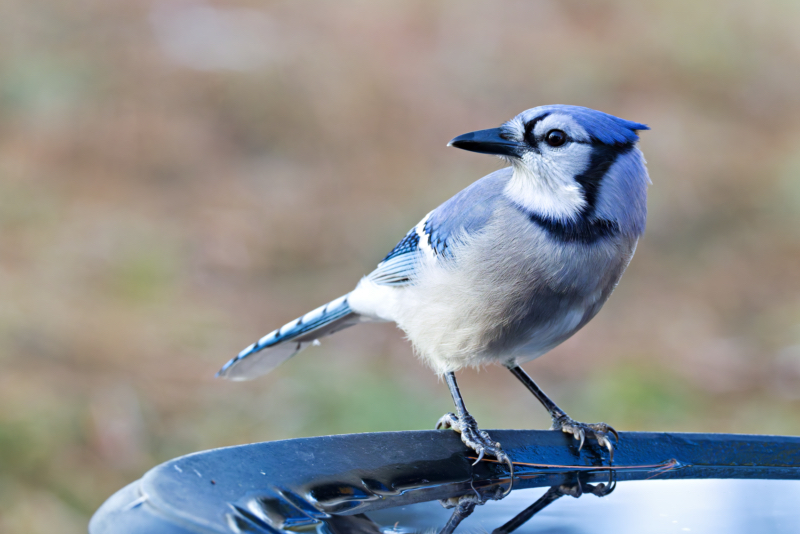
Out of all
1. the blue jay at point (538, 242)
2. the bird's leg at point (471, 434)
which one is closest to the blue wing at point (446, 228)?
the blue jay at point (538, 242)

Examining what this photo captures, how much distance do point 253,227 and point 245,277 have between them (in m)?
0.46

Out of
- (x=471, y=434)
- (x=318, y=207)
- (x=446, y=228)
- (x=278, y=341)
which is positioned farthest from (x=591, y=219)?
(x=318, y=207)

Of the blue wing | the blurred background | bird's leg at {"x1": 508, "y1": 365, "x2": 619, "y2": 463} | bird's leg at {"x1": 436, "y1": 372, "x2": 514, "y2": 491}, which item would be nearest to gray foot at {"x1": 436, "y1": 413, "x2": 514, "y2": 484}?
bird's leg at {"x1": 436, "y1": 372, "x2": 514, "y2": 491}

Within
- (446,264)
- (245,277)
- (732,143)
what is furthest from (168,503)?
(732,143)

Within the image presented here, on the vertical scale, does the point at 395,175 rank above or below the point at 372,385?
above

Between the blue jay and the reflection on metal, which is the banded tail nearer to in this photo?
the blue jay

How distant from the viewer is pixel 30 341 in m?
4.09

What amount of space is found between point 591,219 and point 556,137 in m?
0.20

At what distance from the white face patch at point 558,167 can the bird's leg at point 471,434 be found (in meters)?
0.52

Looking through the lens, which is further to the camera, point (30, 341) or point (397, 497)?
point (30, 341)

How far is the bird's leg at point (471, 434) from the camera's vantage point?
173 centimetres

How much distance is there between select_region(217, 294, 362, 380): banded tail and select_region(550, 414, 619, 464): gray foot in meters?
0.71

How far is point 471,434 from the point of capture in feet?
6.19

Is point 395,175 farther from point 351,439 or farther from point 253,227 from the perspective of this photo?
point 351,439
